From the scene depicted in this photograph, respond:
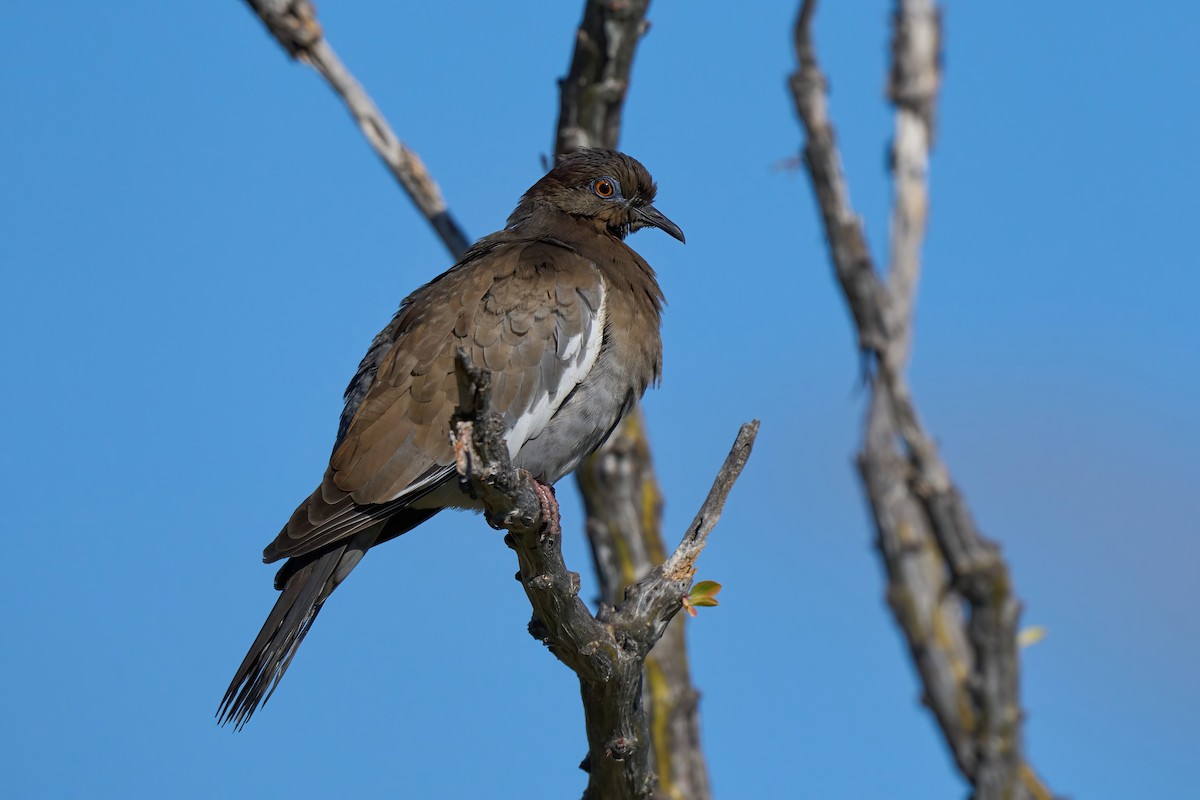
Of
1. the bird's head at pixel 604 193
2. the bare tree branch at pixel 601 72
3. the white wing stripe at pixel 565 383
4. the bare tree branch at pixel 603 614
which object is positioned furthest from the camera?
the bare tree branch at pixel 601 72

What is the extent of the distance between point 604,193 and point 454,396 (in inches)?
63.3

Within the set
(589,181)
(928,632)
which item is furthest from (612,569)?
(589,181)

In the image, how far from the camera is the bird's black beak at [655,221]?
246 inches

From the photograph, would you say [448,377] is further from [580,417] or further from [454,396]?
[580,417]

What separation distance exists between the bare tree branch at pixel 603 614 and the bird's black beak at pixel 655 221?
1849mm

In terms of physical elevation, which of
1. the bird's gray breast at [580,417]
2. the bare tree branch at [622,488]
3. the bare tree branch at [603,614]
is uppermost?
the bare tree branch at [622,488]

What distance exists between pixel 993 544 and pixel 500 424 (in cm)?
497

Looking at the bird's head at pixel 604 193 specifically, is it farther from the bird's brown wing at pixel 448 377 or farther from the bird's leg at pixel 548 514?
the bird's leg at pixel 548 514

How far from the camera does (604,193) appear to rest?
623cm

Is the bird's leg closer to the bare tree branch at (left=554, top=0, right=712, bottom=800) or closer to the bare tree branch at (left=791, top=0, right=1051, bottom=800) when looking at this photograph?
the bare tree branch at (left=554, top=0, right=712, bottom=800)

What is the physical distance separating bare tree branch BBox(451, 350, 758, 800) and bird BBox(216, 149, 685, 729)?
2.31ft

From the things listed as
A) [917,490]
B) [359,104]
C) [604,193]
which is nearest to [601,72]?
[359,104]

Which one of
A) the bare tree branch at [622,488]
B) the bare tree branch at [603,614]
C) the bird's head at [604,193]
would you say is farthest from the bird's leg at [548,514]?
the bare tree branch at [622,488]

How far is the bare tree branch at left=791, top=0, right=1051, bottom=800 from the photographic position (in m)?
7.57
